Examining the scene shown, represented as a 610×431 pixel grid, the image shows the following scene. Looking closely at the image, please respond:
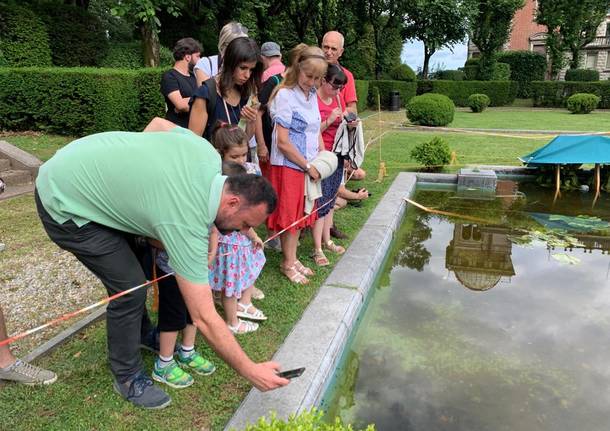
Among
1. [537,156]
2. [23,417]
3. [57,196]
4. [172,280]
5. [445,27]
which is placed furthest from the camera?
[445,27]

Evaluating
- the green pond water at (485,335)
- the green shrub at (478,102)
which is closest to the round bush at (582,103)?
the green shrub at (478,102)

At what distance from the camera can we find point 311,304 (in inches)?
133

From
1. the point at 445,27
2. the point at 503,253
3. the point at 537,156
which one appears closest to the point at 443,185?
the point at 537,156

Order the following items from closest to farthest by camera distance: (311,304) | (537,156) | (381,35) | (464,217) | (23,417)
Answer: (23,417), (311,304), (464,217), (537,156), (381,35)

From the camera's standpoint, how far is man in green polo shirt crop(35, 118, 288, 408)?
1.80 metres

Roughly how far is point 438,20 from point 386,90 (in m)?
6.48

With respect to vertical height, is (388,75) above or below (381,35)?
below

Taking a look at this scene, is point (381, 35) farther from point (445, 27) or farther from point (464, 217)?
point (464, 217)

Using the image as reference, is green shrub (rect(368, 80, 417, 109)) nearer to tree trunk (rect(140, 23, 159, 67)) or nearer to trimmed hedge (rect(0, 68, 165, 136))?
tree trunk (rect(140, 23, 159, 67))

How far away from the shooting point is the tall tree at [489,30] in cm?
2794

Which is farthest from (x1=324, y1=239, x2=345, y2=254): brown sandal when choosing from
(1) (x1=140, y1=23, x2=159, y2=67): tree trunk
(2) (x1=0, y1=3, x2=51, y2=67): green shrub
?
(2) (x1=0, y1=3, x2=51, y2=67): green shrub

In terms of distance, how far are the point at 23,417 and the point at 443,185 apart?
669cm

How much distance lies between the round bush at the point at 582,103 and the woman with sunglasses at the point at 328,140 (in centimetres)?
2076

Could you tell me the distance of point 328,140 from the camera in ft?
15.6
